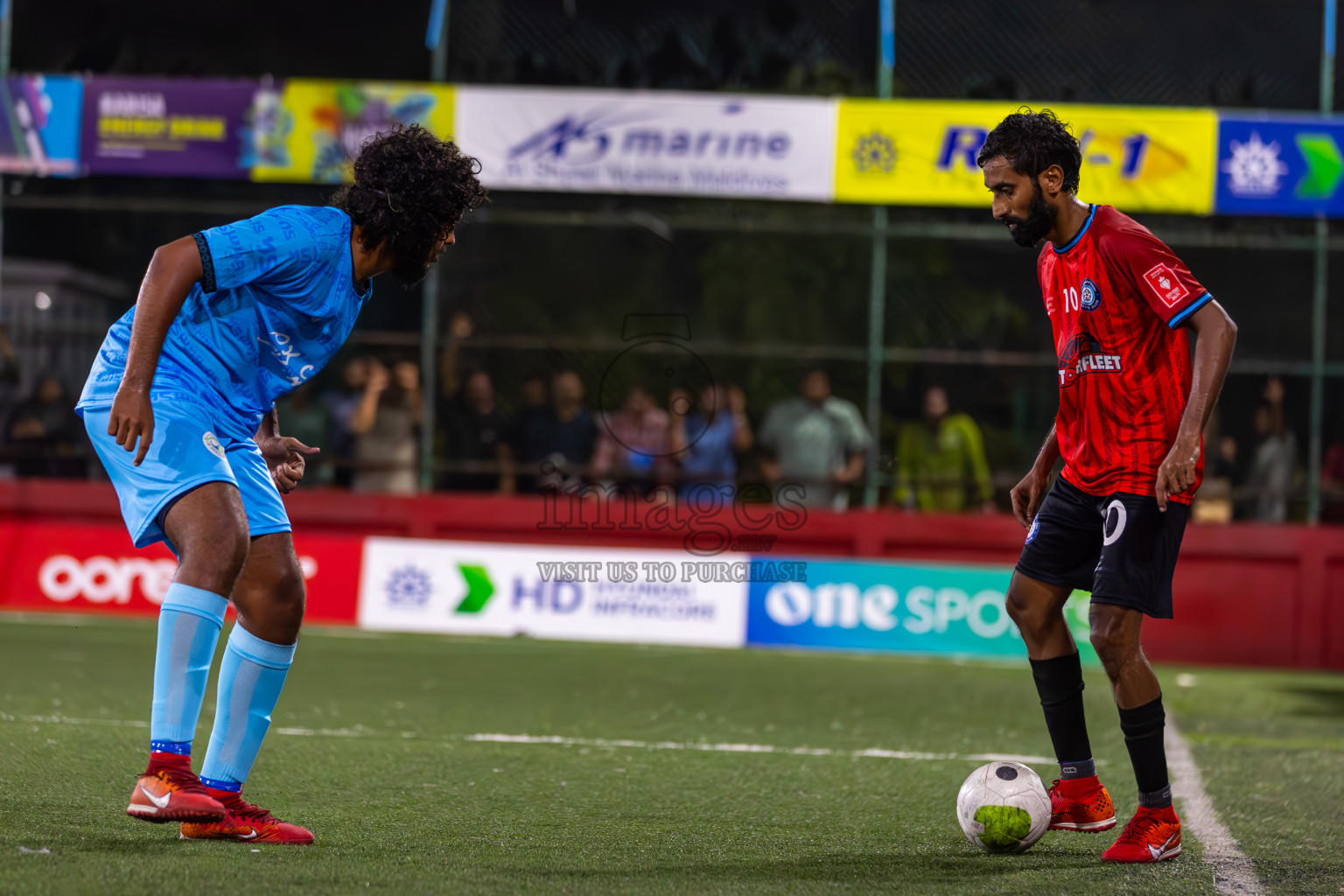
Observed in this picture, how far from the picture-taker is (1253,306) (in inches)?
547

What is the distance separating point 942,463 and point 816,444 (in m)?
1.13

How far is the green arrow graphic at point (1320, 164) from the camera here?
13117 millimetres

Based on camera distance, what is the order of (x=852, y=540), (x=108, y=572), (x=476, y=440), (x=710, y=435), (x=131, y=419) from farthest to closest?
1. (x=476, y=440)
2. (x=710, y=435)
3. (x=852, y=540)
4. (x=108, y=572)
5. (x=131, y=419)

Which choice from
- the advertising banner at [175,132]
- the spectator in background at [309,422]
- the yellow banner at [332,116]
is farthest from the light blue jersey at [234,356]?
the advertising banner at [175,132]

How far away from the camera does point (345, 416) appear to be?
13.4 meters

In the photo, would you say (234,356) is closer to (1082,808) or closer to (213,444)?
(213,444)

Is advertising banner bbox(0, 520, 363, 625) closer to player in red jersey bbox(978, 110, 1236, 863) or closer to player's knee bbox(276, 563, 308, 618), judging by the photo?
player's knee bbox(276, 563, 308, 618)

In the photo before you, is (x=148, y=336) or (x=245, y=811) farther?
(x=245, y=811)

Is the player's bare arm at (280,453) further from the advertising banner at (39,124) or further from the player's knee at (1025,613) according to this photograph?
the advertising banner at (39,124)

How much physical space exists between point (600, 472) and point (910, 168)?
12.7 feet

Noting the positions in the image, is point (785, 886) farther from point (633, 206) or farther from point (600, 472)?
point (633, 206)

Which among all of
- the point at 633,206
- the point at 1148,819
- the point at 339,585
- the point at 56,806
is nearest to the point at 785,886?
the point at 1148,819

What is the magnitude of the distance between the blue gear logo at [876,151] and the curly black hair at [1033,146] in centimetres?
901

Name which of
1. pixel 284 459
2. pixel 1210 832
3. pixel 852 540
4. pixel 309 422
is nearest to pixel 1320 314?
pixel 852 540
